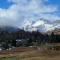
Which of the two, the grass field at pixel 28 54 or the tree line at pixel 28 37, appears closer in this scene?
the grass field at pixel 28 54

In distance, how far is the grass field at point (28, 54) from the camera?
520 inches

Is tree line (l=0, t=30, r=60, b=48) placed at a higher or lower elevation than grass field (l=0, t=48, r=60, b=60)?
higher

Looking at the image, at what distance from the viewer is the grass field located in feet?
43.4

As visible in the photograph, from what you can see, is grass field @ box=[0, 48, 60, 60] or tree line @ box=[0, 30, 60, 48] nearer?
grass field @ box=[0, 48, 60, 60]

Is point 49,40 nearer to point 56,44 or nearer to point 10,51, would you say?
point 56,44

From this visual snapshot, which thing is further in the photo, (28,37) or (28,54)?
(28,37)

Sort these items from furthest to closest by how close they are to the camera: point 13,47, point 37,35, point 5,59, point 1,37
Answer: point 37,35
point 1,37
point 13,47
point 5,59

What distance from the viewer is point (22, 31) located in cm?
1878

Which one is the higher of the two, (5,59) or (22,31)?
(22,31)

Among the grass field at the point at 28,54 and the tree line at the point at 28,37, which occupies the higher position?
the tree line at the point at 28,37

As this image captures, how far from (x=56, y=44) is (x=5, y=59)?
5650mm

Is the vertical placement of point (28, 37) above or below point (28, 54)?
above

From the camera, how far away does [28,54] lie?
14.2 metres

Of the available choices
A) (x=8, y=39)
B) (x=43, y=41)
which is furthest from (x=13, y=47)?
(x=43, y=41)
